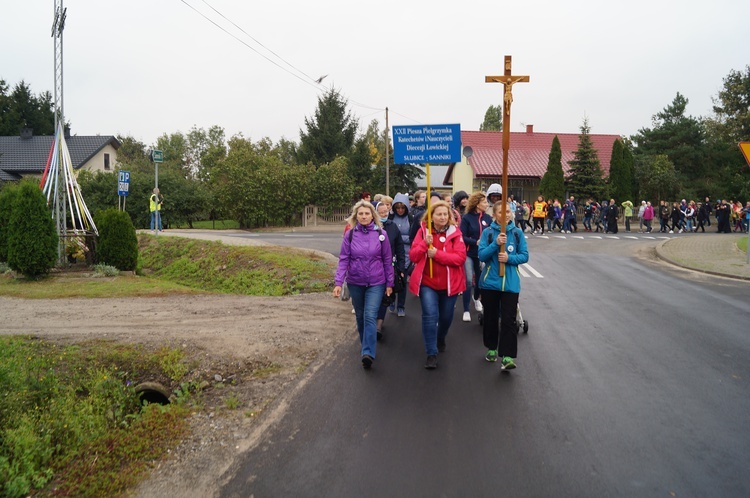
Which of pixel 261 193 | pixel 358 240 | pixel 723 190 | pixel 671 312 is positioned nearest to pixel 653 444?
pixel 358 240

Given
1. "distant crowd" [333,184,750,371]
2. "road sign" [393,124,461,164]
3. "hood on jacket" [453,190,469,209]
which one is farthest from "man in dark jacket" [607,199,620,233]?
"distant crowd" [333,184,750,371]

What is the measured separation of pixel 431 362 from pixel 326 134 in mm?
39845

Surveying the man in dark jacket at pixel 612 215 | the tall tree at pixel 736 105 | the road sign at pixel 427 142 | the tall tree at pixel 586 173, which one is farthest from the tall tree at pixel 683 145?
the road sign at pixel 427 142

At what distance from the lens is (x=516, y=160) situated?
43.9m

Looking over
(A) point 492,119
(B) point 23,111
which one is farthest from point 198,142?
(A) point 492,119

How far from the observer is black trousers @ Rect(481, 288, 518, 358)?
584 cm

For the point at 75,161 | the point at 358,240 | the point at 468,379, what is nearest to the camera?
the point at 468,379

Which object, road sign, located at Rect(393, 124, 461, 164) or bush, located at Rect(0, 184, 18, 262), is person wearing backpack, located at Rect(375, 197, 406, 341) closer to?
road sign, located at Rect(393, 124, 461, 164)

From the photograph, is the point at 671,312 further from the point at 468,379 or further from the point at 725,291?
the point at 468,379

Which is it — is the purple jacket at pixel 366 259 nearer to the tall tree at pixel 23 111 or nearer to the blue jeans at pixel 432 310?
the blue jeans at pixel 432 310

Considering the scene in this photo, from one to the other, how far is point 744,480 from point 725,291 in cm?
923

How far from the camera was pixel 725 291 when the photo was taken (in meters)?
11.7

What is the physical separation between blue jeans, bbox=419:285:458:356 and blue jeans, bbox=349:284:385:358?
474mm

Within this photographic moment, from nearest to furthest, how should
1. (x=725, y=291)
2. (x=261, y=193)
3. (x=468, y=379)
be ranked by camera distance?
(x=468, y=379) < (x=725, y=291) < (x=261, y=193)
